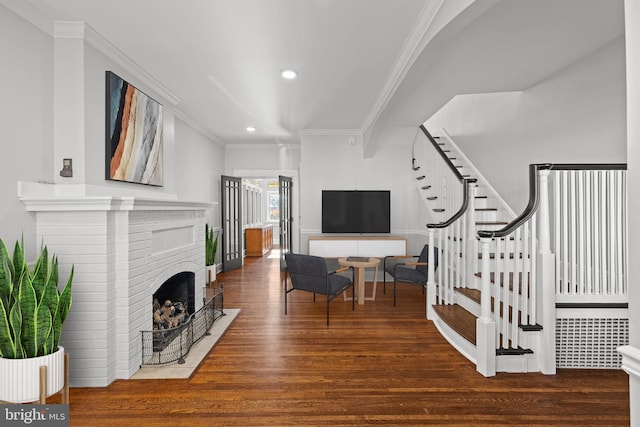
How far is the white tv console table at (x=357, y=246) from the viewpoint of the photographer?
5.19 m

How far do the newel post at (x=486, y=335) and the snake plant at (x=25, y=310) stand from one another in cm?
282

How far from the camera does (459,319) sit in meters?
3.07

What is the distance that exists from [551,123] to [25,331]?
4.91 meters

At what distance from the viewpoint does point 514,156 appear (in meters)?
4.17

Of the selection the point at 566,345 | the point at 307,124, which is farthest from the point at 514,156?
the point at 307,124

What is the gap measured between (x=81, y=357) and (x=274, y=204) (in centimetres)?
922

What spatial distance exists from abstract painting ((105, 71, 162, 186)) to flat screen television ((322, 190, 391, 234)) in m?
2.78

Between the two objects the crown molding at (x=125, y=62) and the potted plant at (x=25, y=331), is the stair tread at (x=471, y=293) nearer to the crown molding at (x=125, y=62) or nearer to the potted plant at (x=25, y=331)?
the potted plant at (x=25, y=331)

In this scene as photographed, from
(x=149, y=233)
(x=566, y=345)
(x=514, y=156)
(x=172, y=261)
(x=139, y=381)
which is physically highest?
(x=514, y=156)

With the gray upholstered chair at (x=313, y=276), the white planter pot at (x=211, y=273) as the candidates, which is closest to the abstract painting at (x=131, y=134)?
the gray upholstered chair at (x=313, y=276)

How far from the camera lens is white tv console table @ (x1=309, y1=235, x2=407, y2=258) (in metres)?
5.19

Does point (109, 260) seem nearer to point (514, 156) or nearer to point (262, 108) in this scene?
point (262, 108)

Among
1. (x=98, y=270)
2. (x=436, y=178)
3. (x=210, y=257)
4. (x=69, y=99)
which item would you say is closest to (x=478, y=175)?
(x=436, y=178)

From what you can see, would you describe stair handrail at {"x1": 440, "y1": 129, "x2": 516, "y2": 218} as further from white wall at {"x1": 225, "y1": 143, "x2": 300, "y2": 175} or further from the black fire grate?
the black fire grate
